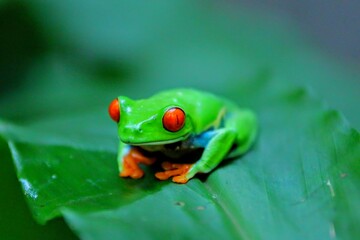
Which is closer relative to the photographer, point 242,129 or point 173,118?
point 173,118

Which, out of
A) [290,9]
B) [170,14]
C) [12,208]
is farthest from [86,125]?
[290,9]

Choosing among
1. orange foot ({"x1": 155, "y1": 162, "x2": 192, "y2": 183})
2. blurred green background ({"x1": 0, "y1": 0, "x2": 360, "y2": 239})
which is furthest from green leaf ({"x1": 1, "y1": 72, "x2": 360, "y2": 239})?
blurred green background ({"x1": 0, "y1": 0, "x2": 360, "y2": 239})

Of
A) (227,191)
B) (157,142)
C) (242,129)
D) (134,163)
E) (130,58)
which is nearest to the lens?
(227,191)

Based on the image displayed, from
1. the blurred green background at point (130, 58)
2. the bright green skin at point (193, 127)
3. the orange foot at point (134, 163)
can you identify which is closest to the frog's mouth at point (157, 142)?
the bright green skin at point (193, 127)

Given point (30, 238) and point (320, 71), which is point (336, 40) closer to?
point (320, 71)

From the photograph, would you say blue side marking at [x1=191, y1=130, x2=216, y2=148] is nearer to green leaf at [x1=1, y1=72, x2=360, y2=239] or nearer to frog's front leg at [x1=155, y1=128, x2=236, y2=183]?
frog's front leg at [x1=155, y1=128, x2=236, y2=183]

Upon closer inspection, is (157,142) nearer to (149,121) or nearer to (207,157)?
(149,121)

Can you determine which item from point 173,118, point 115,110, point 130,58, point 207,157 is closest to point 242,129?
point 207,157
